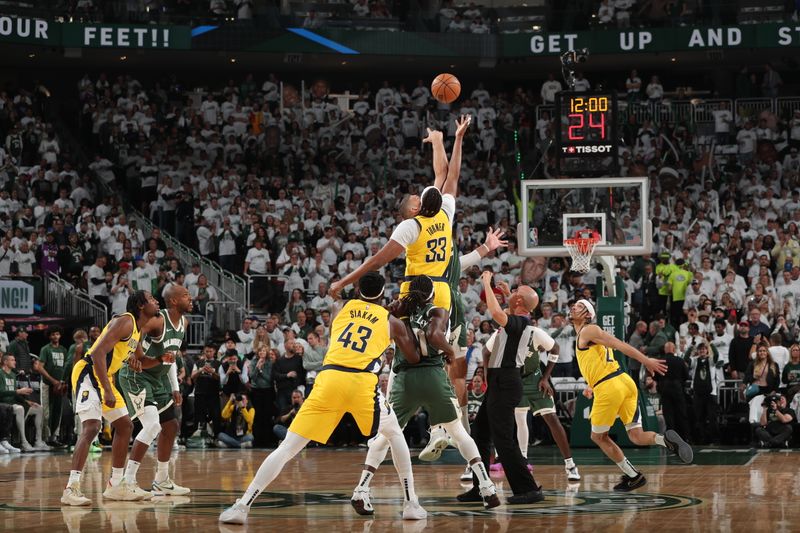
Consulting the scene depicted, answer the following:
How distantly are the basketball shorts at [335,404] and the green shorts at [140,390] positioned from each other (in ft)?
9.71

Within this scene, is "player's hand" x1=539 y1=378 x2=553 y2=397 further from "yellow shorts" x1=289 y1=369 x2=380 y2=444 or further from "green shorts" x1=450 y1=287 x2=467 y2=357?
"yellow shorts" x1=289 y1=369 x2=380 y2=444

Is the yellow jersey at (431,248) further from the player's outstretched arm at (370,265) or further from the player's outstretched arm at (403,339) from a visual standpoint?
the player's outstretched arm at (403,339)

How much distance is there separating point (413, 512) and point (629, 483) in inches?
132

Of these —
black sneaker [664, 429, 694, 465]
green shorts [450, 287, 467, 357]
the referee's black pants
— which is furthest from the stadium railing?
the referee's black pants

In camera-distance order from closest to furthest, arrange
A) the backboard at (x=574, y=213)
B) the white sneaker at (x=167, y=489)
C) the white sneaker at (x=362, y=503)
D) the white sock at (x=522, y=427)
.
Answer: the white sneaker at (x=362, y=503), the white sneaker at (x=167, y=489), the white sock at (x=522, y=427), the backboard at (x=574, y=213)

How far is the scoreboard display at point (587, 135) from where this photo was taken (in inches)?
770

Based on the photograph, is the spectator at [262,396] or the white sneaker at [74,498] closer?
the white sneaker at [74,498]

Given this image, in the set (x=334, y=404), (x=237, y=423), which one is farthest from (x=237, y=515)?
(x=237, y=423)

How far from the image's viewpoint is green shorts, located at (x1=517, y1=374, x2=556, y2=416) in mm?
14875

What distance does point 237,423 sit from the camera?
22.1 m

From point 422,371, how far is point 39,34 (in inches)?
949

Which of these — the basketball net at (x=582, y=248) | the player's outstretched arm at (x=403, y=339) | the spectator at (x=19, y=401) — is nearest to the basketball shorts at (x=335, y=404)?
Result: the player's outstretched arm at (x=403, y=339)

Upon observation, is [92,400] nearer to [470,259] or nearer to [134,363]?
[134,363]

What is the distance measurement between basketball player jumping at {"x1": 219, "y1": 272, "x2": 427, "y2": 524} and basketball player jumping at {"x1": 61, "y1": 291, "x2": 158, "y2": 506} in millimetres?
2407
